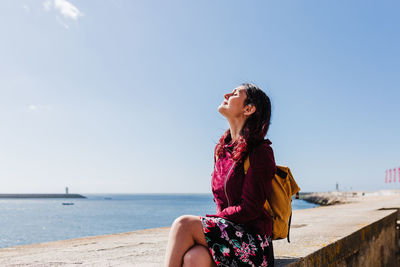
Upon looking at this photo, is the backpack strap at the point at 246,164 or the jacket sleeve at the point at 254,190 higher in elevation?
the backpack strap at the point at 246,164

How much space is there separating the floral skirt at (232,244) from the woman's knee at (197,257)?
0.05m

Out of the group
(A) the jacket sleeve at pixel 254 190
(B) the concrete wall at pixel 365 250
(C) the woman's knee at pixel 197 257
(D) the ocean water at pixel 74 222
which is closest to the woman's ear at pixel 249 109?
(A) the jacket sleeve at pixel 254 190

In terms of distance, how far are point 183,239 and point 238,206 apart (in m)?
0.36

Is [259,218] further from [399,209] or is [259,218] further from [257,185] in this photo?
[399,209]

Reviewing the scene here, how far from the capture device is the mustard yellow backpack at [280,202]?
7.24 feet

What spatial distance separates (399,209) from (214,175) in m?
6.98

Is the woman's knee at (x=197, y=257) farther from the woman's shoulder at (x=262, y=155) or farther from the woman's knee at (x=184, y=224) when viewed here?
the woman's shoulder at (x=262, y=155)

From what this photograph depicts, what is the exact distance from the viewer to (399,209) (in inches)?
305

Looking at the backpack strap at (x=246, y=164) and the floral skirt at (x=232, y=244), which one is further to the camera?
the backpack strap at (x=246, y=164)

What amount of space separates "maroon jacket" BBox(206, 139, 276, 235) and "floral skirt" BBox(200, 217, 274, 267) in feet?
0.18

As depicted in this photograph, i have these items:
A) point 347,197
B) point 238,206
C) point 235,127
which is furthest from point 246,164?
point 347,197

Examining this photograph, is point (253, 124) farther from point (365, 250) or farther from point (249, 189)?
point (365, 250)

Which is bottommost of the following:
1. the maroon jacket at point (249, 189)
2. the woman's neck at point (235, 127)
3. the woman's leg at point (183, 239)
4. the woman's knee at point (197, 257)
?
the woman's knee at point (197, 257)

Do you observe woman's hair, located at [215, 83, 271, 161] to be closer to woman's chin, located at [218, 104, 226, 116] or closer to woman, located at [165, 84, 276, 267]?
woman, located at [165, 84, 276, 267]
